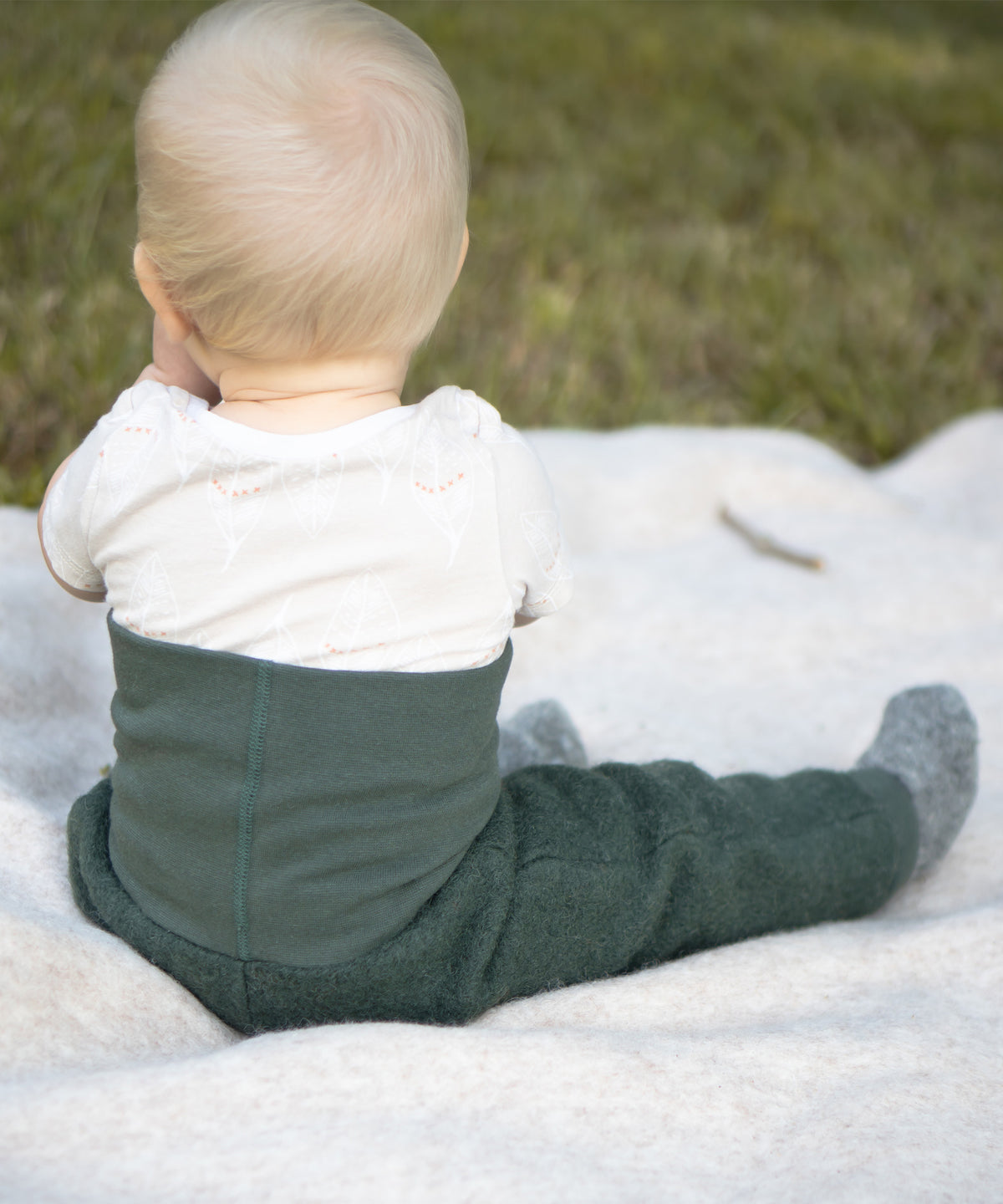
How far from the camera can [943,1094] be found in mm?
1135

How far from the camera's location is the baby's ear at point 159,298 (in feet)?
3.77

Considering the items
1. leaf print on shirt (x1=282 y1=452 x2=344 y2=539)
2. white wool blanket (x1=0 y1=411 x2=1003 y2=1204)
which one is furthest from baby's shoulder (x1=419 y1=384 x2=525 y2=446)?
white wool blanket (x1=0 y1=411 x2=1003 y2=1204)

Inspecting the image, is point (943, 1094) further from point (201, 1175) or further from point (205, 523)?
point (205, 523)

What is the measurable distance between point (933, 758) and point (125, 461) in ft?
3.38

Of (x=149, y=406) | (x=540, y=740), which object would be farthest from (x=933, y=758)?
(x=149, y=406)

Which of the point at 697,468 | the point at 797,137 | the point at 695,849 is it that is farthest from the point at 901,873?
the point at 797,137

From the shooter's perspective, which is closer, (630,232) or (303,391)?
(303,391)

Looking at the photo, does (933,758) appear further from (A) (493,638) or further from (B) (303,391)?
(B) (303,391)

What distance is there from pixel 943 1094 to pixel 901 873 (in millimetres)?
399

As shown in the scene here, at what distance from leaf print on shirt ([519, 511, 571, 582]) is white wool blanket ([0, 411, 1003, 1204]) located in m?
0.40

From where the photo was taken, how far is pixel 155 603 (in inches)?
43.8

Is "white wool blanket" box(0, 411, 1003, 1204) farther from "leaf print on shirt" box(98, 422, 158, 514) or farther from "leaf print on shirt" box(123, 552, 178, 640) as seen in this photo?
"leaf print on shirt" box(98, 422, 158, 514)

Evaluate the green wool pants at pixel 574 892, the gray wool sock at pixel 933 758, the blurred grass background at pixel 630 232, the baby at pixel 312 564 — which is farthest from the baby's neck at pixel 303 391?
the blurred grass background at pixel 630 232

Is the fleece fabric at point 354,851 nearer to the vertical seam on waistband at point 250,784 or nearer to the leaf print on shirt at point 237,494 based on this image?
the vertical seam on waistband at point 250,784
